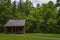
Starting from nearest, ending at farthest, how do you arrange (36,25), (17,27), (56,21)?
(17,27)
(56,21)
(36,25)

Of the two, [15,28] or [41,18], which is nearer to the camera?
[15,28]

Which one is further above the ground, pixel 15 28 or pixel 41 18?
pixel 41 18

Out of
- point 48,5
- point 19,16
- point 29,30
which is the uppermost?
point 48,5

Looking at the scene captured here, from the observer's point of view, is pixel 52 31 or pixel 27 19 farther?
pixel 27 19

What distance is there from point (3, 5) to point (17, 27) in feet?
51.8

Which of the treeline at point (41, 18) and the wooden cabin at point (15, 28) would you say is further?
the treeline at point (41, 18)

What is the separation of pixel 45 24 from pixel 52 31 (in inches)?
132

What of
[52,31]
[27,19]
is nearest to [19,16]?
[27,19]

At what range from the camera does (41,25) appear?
2349 inches

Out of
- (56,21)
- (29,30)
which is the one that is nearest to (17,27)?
(29,30)

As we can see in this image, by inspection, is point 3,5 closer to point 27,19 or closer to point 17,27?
point 27,19

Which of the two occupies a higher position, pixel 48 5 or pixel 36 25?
pixel 48 5

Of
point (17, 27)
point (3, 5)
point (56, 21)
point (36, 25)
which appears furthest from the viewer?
point (3, 5)

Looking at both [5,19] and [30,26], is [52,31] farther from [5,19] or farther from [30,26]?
[5,19]
